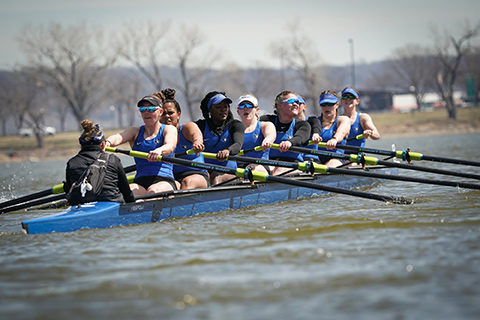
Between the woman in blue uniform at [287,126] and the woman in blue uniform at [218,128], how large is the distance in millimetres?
1197

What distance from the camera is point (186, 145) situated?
31.2ft

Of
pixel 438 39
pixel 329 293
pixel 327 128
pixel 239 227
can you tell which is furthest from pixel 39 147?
pixel 329 293

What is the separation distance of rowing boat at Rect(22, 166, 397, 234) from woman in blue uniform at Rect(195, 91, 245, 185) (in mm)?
723

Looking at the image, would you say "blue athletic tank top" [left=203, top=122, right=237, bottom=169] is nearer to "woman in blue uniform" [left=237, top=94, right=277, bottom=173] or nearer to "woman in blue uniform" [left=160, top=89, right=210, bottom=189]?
"woman in blue uniform" [left=160, top=89, right=210, bottom=189]

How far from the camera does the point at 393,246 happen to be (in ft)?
19.5

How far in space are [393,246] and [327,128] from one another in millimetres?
6418

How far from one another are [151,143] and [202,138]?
35.0 inches

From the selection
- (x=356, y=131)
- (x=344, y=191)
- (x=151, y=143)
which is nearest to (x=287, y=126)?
(x=356, y=131)

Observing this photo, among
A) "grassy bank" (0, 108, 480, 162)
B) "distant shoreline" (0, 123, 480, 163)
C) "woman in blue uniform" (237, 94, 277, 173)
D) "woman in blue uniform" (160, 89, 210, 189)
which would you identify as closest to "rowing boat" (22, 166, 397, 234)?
"woman in blue uniform" (160, 89, 210, 189)

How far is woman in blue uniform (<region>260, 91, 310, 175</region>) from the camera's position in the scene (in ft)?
35.5

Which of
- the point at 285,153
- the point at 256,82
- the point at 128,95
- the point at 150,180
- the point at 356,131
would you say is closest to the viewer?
the point at 150,180

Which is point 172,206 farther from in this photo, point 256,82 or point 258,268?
point 256,82

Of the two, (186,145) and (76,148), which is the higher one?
(186,145)

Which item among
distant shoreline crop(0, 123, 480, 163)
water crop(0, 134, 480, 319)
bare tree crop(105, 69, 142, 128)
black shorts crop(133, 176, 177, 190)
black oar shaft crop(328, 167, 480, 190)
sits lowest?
distant shoreline crop(0, 123, 480, 163)
